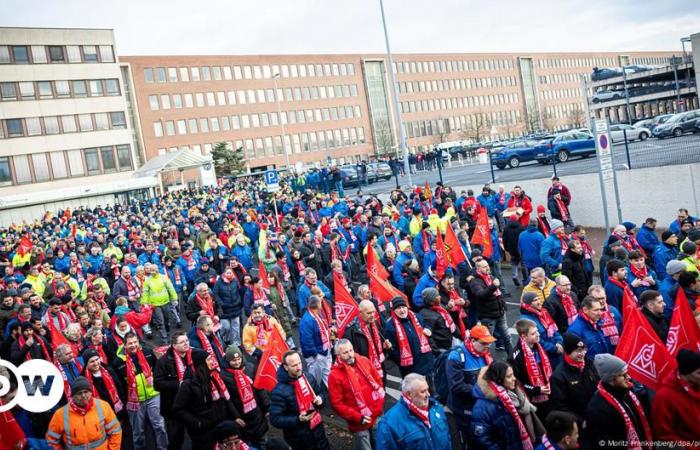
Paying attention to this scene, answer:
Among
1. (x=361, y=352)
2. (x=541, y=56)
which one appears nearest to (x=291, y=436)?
(x=361, y=352)

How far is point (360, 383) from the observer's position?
5930mm

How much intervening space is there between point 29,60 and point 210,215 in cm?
4185

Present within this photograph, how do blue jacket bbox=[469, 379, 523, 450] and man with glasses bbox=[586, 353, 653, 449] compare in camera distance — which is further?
blue jacket bbox=[469, 379, 523, 450]

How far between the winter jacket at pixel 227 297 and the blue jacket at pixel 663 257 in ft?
22.8

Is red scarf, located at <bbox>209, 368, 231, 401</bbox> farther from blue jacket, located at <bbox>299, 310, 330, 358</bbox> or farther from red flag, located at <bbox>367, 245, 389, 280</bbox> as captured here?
red flag, located at <bbox>367, 245, 389, 280</bbox>

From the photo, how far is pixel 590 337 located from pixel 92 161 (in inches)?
2324

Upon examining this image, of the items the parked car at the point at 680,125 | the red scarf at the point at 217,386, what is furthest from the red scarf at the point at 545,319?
the parked car at the point at 680,125

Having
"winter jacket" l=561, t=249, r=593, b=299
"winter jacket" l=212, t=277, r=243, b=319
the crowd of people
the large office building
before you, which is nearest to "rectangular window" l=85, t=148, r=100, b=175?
the large office building

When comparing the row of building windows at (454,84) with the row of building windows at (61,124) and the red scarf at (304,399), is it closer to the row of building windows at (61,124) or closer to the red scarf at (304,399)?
the row of building windows at (61,124)

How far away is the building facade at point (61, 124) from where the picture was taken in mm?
52750

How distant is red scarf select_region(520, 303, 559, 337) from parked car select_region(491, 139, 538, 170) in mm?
25236

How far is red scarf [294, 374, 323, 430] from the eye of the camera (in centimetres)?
580

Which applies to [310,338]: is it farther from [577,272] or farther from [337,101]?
[337,101]

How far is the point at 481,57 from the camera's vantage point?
111m
